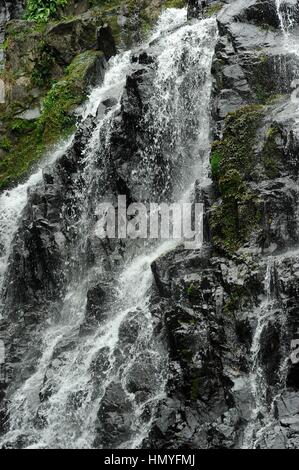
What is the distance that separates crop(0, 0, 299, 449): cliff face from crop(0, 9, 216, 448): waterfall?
0.04 m

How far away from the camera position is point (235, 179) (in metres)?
13.5

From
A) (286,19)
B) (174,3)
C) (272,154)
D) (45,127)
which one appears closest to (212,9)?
(286,19)

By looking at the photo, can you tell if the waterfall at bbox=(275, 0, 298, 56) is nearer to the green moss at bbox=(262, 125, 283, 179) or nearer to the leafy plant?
the green moss at bbox=(262, 125, 283, 179)

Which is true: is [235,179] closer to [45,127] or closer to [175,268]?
[175,268]

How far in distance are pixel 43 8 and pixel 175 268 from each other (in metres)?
Result: 18.3

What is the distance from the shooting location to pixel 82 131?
1911 centimetres

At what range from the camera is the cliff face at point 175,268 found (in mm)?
11398

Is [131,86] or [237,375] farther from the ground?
[131,86]

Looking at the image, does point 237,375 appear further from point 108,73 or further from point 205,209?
point 108,73

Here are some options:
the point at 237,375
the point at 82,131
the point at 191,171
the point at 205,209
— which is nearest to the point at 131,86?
the point at 82,131

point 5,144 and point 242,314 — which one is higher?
point 5,144

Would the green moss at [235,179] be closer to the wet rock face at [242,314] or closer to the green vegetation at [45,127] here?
the wet rock face at [242,314]

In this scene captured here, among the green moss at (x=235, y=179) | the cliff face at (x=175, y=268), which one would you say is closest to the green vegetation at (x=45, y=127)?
the cliff face at (x=175, y=268)

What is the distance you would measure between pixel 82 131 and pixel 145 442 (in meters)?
10.6
